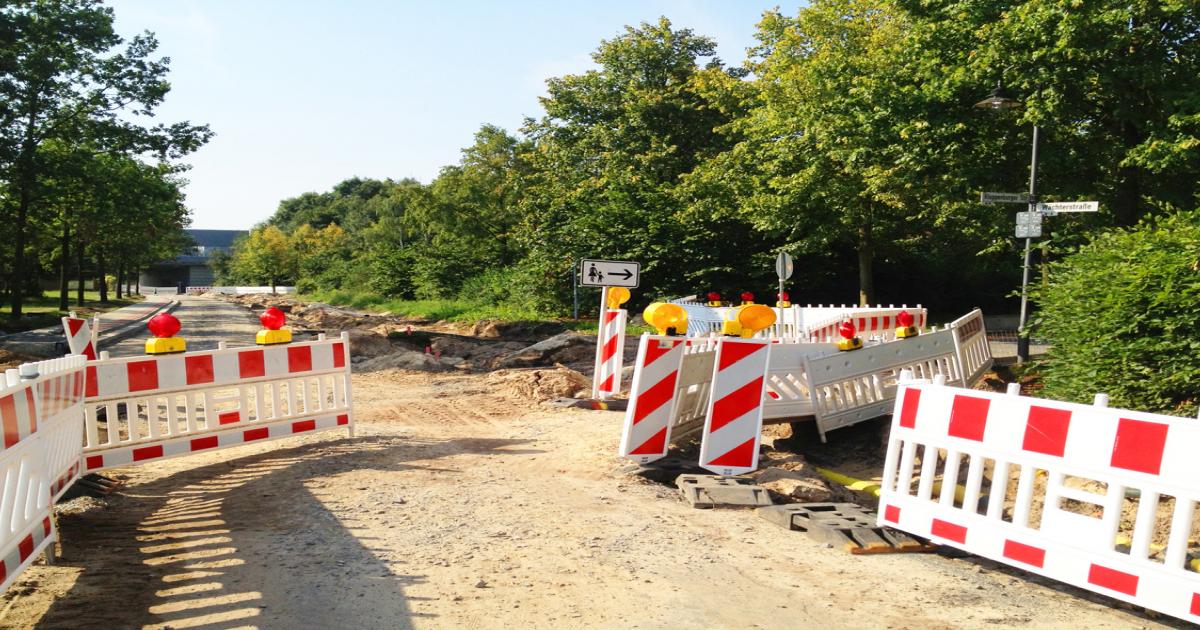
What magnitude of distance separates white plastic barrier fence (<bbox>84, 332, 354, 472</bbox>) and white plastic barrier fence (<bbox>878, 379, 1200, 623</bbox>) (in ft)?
19.8

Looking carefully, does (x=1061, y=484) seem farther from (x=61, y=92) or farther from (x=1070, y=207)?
(x=61, y=92)

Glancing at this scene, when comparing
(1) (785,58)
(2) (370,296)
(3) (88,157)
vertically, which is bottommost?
(2) (370,296)

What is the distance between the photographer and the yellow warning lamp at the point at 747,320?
8.00m

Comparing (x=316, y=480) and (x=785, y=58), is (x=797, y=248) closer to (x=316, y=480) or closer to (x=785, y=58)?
(x=785, y=58)

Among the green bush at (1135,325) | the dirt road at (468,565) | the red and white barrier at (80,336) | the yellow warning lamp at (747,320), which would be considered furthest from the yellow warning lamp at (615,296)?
the red and white barrier at (80,336)

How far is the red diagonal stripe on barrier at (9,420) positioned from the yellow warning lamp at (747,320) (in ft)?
17.7

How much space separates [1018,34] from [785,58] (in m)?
13.9

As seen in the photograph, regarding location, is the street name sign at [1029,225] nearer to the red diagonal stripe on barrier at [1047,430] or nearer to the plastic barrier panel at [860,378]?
the plastic barrier panel at [860,378]

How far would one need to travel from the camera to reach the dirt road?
4.39 meters

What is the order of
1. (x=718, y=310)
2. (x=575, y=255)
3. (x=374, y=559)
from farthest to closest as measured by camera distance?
1. (x=575, y=255)
2. (x=718, y=310)
3. (x=374, y=559)

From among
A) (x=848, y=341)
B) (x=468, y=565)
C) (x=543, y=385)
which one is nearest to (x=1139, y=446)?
(x=468, y=565)

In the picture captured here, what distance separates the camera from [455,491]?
23.3ft

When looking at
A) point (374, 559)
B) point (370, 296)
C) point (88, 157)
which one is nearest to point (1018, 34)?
point (374, 559)

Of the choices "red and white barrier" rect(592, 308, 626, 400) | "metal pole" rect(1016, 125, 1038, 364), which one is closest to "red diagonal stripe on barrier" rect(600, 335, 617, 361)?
"red and white barrier" rect(592, 308, 626, 400)
